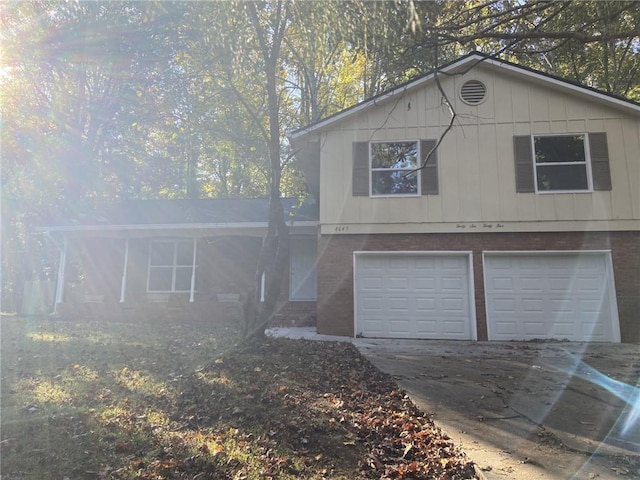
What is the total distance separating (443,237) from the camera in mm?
10805

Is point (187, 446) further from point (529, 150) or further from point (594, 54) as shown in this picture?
point (594, 54)

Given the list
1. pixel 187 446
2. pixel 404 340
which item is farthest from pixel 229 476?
pixel 404 340

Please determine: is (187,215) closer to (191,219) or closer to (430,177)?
(191,219)

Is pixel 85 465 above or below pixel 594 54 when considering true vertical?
below

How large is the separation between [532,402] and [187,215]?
11709 mm

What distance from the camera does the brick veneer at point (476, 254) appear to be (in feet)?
33.5

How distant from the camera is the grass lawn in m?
3.69

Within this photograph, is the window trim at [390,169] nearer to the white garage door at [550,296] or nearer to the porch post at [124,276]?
the white garage door at [550,296]

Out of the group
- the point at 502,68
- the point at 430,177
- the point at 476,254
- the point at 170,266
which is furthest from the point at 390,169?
the point at 170,266

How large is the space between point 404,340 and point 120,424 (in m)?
7.07

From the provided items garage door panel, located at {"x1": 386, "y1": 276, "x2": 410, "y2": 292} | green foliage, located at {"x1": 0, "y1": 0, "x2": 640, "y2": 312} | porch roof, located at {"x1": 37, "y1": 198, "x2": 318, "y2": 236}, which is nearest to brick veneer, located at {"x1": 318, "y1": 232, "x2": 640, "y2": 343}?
garage door panel, located at {"x1": 386, "y1": 276, "x2": 410, "y2": 292}

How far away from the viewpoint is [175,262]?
14.8 m

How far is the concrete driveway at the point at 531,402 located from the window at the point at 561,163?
12.0 feet

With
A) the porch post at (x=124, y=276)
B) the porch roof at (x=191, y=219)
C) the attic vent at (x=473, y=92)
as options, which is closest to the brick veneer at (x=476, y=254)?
the porch roof at (x=191, y=219)
